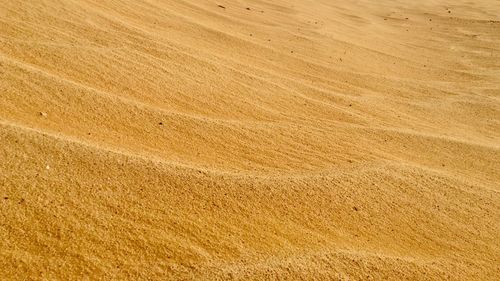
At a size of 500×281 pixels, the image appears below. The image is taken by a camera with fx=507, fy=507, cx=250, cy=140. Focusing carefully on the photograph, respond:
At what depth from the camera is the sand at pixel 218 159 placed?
4.94 ft

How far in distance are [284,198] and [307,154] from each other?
1.46 feet

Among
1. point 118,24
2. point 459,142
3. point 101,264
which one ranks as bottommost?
point 101,264

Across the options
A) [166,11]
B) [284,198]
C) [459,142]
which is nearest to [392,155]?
[459,142]

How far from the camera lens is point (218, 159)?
6.72 ft

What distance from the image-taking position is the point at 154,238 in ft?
4.99

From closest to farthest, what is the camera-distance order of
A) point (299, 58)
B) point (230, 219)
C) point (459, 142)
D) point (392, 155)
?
point (230, 219) < point (392, 155) < point (459, 142) < point (299, 58)

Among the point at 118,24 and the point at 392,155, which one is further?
the point at 118,24

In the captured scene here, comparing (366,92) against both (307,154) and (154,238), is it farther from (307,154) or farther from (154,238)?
(154,238)

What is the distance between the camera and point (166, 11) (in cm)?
375

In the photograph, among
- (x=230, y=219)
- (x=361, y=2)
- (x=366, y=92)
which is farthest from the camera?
(x=361, y=2)

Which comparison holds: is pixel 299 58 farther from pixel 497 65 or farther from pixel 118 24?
pixel 497 65

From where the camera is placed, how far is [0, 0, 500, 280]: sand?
1507mm

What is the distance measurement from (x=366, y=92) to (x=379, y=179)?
135 centimetres

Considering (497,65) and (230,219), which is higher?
(497,65)
